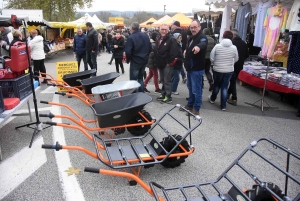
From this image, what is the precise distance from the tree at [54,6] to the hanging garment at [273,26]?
85.2 feet

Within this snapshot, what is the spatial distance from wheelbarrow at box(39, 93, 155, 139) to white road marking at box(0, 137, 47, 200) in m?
0.73

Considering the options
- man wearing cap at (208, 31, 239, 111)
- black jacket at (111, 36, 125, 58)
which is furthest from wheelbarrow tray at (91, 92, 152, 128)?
black jacket at (111, 36, 125, 58)

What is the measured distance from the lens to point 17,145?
13.4 feet

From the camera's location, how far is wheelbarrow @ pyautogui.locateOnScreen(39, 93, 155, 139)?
3.52m

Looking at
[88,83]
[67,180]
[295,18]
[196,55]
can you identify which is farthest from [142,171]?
[295,18]

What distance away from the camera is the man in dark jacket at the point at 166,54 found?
597 centimetres

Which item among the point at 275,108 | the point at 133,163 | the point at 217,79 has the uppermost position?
the point at 217,79

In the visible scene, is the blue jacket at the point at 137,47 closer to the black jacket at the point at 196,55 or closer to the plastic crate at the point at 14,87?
the black jacket at the point at 196,55

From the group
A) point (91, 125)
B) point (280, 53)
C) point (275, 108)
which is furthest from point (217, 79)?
point (280, 53)

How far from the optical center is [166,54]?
6074 mm

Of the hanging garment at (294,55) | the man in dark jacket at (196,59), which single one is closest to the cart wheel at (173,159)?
the man in dark jacket at (196,59)

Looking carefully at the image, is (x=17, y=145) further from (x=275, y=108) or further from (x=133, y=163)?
(x=275, y=108)

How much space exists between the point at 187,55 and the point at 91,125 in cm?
246

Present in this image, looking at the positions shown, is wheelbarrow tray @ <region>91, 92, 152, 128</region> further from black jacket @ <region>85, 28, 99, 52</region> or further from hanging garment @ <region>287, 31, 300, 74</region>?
black jacket @ <region>85, 28, 99, 52</region>
